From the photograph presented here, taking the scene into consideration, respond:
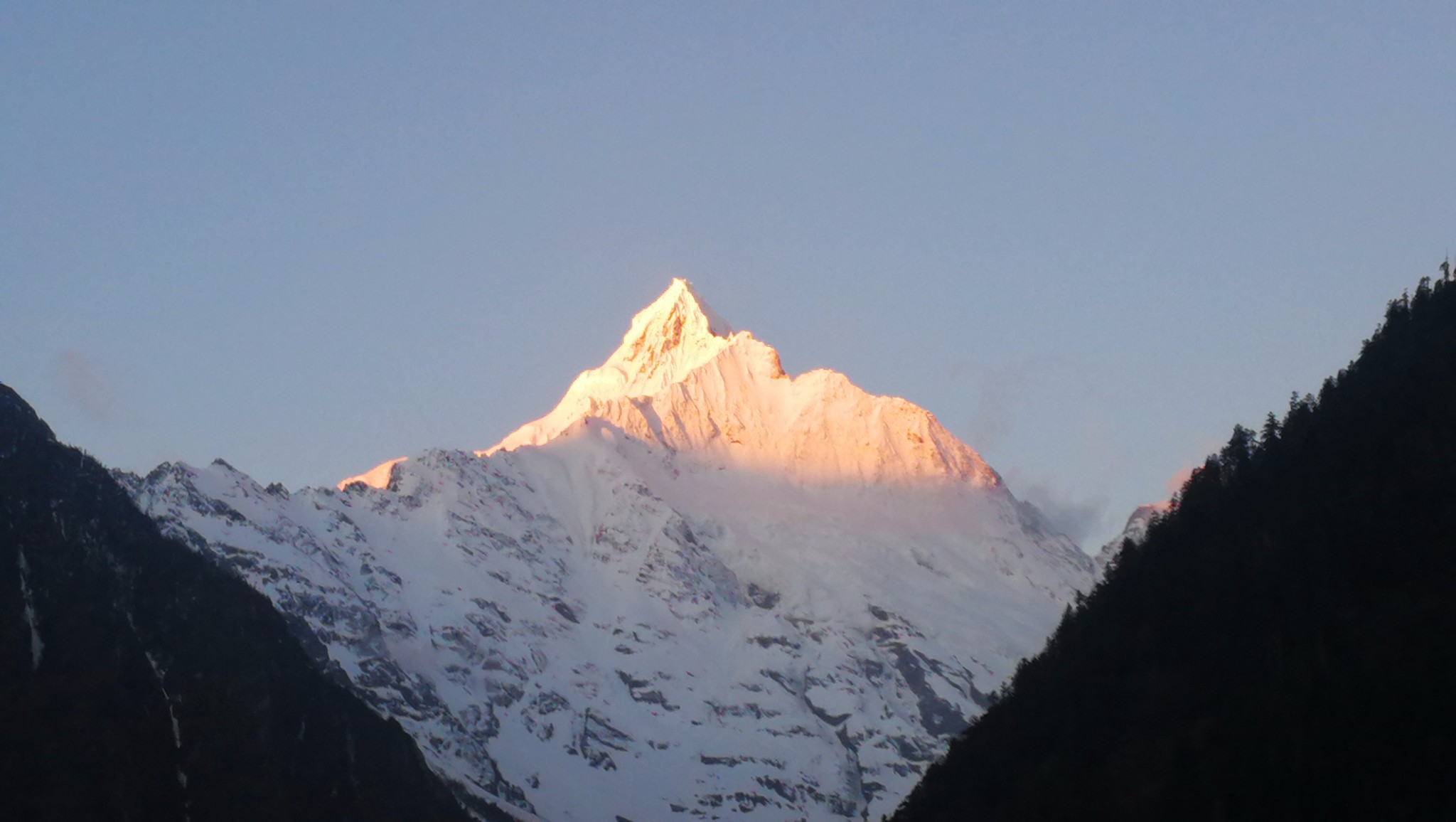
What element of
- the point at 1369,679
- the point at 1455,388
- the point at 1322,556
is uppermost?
the point at 1455,388

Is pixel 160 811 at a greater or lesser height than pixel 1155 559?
lesser

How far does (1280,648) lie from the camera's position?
358 feet

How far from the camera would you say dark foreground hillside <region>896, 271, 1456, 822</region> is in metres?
94.9

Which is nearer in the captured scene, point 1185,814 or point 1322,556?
point 1185,814

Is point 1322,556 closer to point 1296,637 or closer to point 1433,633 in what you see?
point 1296,637

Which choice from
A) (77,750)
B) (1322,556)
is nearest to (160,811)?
(77,750)

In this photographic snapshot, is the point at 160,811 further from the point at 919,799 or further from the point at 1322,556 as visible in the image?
the point at 1322,556

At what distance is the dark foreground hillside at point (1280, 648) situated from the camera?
94.9 meters

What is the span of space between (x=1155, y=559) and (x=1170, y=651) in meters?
21.7

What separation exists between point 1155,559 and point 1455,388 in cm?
2624

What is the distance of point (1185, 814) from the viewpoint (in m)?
97.4

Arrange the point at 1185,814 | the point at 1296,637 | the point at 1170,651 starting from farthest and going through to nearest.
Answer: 1. the point at 1170,651
2. the point at 1296,637
3. the point at 1185,814

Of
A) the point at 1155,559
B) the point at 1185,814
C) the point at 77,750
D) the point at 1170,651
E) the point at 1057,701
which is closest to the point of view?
the point at 1185,814

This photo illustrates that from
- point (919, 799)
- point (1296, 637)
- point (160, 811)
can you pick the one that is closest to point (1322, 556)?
point (1296, 637)
